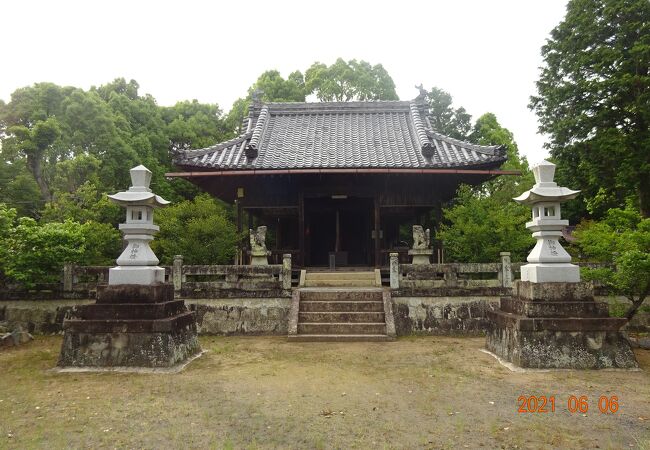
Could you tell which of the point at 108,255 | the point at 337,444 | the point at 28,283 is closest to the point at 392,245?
the point at 108,255

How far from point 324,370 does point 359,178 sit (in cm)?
922

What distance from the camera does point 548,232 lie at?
804cm

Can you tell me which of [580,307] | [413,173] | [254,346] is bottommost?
[254,346]

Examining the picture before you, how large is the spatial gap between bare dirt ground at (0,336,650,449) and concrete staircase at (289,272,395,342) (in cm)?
193

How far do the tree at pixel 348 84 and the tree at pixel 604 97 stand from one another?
13.3 meters

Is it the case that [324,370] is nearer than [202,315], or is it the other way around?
[324,370]

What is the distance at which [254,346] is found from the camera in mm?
9883

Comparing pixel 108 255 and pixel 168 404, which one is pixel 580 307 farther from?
pixel 108 255

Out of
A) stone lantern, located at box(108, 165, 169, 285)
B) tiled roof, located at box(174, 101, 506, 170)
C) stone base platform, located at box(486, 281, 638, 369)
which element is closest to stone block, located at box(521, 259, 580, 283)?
stone base platform, located at box(486, 281, 638, 369)

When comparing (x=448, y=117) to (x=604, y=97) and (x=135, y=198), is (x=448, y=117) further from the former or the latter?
(x=135, y=198)

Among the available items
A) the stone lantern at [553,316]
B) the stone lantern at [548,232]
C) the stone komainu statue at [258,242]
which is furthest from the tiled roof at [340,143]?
the stone lantern at [553,316]

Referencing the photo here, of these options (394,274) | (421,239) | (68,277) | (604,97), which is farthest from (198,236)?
(604,97)

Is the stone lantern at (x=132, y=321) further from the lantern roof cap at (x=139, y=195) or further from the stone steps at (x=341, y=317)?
the stone steps at (x=341, y=317)

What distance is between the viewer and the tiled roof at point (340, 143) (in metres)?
14.6
